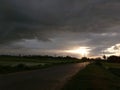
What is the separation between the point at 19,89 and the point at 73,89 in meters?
4.24

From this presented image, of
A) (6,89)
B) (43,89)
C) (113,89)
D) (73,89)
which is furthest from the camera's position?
(113,89)

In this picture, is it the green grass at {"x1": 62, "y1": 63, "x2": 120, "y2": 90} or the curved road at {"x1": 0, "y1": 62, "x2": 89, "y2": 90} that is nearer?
the curved road at {"x1": 0, "y1": 62, "x2": 89, "y2": 90}

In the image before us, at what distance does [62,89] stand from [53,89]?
72 centimetres

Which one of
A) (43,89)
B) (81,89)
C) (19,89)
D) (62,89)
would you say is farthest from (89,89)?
(19,89)

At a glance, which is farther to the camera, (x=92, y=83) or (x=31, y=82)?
(x=92, y=83)

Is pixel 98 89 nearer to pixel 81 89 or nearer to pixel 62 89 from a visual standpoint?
pixel 81 89

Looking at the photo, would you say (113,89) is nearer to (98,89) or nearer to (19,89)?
(98,89)

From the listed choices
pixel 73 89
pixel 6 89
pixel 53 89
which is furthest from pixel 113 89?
pixel 6 89

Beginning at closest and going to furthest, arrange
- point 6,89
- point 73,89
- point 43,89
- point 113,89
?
point 6,89, point 43,89, point 73,89, point 113,89

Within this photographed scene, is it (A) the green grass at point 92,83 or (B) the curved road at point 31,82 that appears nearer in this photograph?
(B) the curved road at point 31,82

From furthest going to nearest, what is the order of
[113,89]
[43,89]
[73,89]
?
1. [113,89]
2. [73,89]
3. [43,89]

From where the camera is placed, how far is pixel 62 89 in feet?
59.1

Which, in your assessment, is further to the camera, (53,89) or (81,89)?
(81,89)

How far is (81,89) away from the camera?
1880 centimetres
